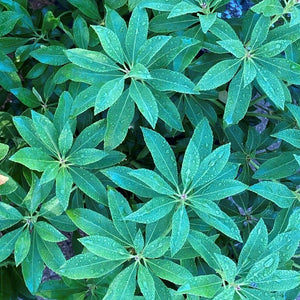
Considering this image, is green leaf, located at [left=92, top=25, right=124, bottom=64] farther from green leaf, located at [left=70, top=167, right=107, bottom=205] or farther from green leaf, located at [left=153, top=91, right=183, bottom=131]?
green leaf, located at [left=70, top=167, right=107, bottom=205]

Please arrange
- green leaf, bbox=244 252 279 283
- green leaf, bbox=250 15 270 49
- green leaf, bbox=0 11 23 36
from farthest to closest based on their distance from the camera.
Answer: green leaf, bbox=0 11 23 36
green leaf, bbox=250 15 270 49
green leaf, bbox=244 252 279 283

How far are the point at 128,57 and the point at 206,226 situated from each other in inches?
17.2

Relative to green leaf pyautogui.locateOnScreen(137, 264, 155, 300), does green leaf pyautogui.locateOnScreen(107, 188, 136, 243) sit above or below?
above

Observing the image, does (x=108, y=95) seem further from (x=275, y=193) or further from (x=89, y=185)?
(x=275, y=193)

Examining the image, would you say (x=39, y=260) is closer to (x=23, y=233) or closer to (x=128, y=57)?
(x=23, y=233)

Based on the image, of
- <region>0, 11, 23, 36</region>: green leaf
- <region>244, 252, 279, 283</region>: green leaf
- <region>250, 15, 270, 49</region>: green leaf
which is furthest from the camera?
<region>0, 11, 23, 36</region>: green leaf

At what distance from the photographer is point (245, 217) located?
4.10 ft

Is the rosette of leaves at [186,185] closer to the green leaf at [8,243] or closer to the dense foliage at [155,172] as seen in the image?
the dense foliage at [155,172]

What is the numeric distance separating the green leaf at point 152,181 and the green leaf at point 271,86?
0.31m

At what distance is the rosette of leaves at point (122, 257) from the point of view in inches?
37.0

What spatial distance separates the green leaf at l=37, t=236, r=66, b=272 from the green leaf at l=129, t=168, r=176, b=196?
293 millimetres

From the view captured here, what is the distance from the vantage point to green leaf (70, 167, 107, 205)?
1.04 metres

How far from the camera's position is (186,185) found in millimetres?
961

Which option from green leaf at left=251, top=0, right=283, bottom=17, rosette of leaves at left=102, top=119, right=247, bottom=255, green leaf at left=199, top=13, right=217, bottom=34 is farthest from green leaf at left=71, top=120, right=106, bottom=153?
green leaf at left=251, top=0, right=283, bottom=17
